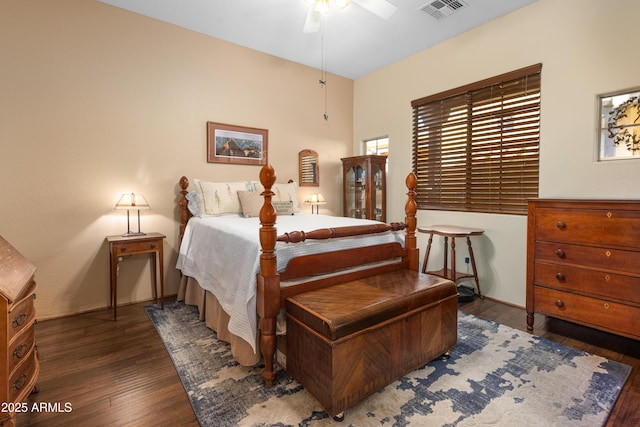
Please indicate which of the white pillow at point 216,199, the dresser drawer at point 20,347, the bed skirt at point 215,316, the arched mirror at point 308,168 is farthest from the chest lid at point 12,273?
the arched mirror at point 308,168

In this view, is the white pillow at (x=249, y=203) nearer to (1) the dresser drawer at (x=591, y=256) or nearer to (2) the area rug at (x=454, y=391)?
(2) the area rug at (x=454, y=391)

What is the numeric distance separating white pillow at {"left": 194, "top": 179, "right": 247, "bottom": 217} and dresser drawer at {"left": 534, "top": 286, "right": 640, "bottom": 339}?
2.90 metres

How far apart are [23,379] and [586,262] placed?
3.42 m

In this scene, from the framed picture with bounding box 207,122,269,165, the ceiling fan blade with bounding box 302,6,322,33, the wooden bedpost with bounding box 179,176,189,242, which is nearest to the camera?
the ceiling fan blade with bounding box 302,6,322,33

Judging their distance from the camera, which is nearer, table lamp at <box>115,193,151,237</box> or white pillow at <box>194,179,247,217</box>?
table lamp at <box>115,193,151,237</box>

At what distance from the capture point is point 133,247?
284 centimetres

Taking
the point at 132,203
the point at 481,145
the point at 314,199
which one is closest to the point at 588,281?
the point at 481,145

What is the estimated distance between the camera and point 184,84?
11.2 feet

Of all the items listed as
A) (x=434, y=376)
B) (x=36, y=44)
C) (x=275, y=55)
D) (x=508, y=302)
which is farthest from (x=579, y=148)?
(x=36, y=44)

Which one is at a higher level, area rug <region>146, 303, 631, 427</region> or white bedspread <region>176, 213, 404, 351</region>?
white bedspread <region>176, 213, 404, 351</region>

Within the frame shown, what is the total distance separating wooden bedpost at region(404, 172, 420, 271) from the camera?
7.86ft

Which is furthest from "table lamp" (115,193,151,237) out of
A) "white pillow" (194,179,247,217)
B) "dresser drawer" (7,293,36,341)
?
"dresser drawer" (7,293,36,341)

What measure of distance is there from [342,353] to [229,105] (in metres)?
3.23

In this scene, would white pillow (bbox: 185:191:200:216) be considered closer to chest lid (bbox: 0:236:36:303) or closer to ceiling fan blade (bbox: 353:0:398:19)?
chest lid (bbox: 0:236:36:303)
